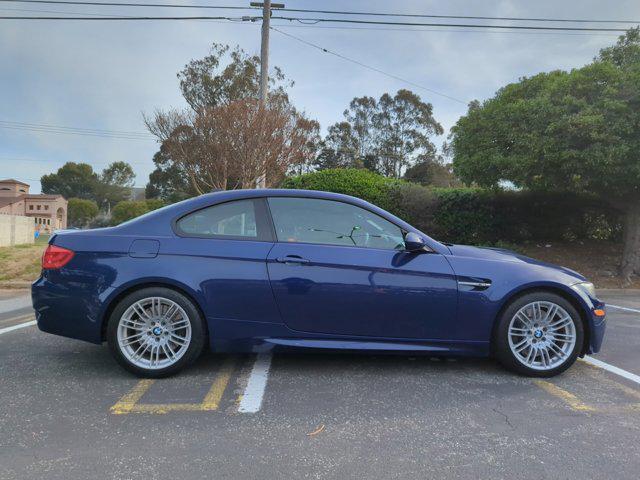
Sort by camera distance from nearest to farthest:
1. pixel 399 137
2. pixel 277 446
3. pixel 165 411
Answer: pixel 277 446 → pixel 165 411 → pixel 399 137

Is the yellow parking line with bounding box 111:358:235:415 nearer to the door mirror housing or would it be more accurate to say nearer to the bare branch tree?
the door mirror housing

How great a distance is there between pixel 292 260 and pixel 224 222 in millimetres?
670

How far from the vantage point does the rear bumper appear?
3396mm

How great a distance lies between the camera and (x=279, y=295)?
3.39m

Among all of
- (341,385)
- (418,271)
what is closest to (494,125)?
(418,271)

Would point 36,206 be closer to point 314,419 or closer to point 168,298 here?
point 168,298

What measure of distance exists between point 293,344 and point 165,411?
3.30ft

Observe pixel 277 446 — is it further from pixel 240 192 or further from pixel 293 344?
pixel 240 192

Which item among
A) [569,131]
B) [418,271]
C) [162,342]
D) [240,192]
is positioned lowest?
[162,342]

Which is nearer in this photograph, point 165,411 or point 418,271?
point 165,411

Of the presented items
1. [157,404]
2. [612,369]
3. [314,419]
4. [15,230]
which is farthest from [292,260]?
[15,230]

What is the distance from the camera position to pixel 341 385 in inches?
133

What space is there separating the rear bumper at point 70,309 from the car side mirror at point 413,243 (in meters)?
2.29

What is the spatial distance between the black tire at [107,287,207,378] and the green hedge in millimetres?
8873
